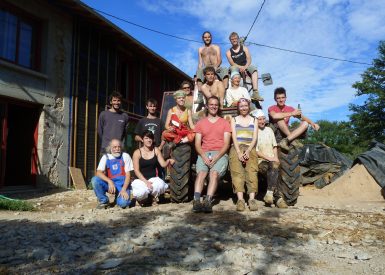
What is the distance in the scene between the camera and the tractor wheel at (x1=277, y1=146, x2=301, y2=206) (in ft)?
17.2

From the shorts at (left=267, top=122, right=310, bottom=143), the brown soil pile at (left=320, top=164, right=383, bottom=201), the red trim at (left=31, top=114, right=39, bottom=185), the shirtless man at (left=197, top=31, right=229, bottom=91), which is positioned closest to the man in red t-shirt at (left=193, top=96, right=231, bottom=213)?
the shorts at (left=267, top=122, right=310, bottom=143)

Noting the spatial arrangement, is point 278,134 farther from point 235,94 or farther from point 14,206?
point 14,206

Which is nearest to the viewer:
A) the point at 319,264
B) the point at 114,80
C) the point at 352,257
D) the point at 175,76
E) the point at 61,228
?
the point at 319,264

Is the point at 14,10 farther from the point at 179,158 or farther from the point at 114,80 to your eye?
the point at 179,158

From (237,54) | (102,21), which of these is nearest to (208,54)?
(237,54)

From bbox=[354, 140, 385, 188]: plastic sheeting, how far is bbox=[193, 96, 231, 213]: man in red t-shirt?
4.11 m

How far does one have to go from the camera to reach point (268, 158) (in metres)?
5.34

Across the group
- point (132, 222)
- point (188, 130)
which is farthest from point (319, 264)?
point (188, 130)

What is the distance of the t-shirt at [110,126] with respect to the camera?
20.5 ft

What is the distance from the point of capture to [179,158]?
5.27 meters

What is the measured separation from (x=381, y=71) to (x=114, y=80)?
78.6 ft

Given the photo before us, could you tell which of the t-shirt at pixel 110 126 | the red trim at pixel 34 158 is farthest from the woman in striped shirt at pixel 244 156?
the red trim at pixel 34 158

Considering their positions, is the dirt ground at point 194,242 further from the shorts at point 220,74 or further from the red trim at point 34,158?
the red trim at point 34,158

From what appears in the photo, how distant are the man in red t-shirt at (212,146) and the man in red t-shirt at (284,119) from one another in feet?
3.08
